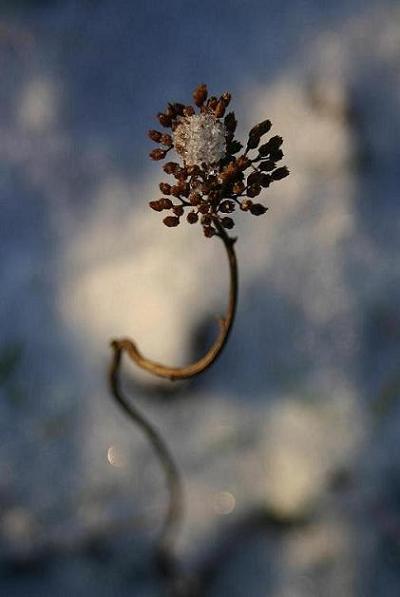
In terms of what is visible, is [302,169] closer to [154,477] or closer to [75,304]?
[75,304]

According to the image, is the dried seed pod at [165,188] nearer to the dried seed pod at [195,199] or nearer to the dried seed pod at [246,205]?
the dried seed pod at [195,199]

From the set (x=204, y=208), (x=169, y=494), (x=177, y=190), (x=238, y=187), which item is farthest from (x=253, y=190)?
(x=169, y=494)

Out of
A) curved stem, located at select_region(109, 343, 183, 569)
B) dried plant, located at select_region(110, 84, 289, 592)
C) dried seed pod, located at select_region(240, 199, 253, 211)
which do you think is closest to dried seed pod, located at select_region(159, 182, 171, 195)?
dried plant, located at select_region(110, 84, 289, 592)

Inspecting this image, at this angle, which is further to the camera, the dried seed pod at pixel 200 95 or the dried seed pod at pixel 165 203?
the dried seed pod at pixel 165 203

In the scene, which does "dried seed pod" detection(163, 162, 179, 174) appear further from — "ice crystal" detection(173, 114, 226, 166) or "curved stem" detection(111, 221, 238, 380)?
"curved stem" detection(111, 221, 238, 380)

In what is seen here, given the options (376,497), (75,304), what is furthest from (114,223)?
(376,497)

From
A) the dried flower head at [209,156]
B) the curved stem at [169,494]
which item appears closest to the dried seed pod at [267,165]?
the dried flower head at [209,156]

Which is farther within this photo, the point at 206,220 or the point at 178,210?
the point at 178,210

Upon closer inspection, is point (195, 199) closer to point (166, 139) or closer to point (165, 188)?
point (165, 188)
